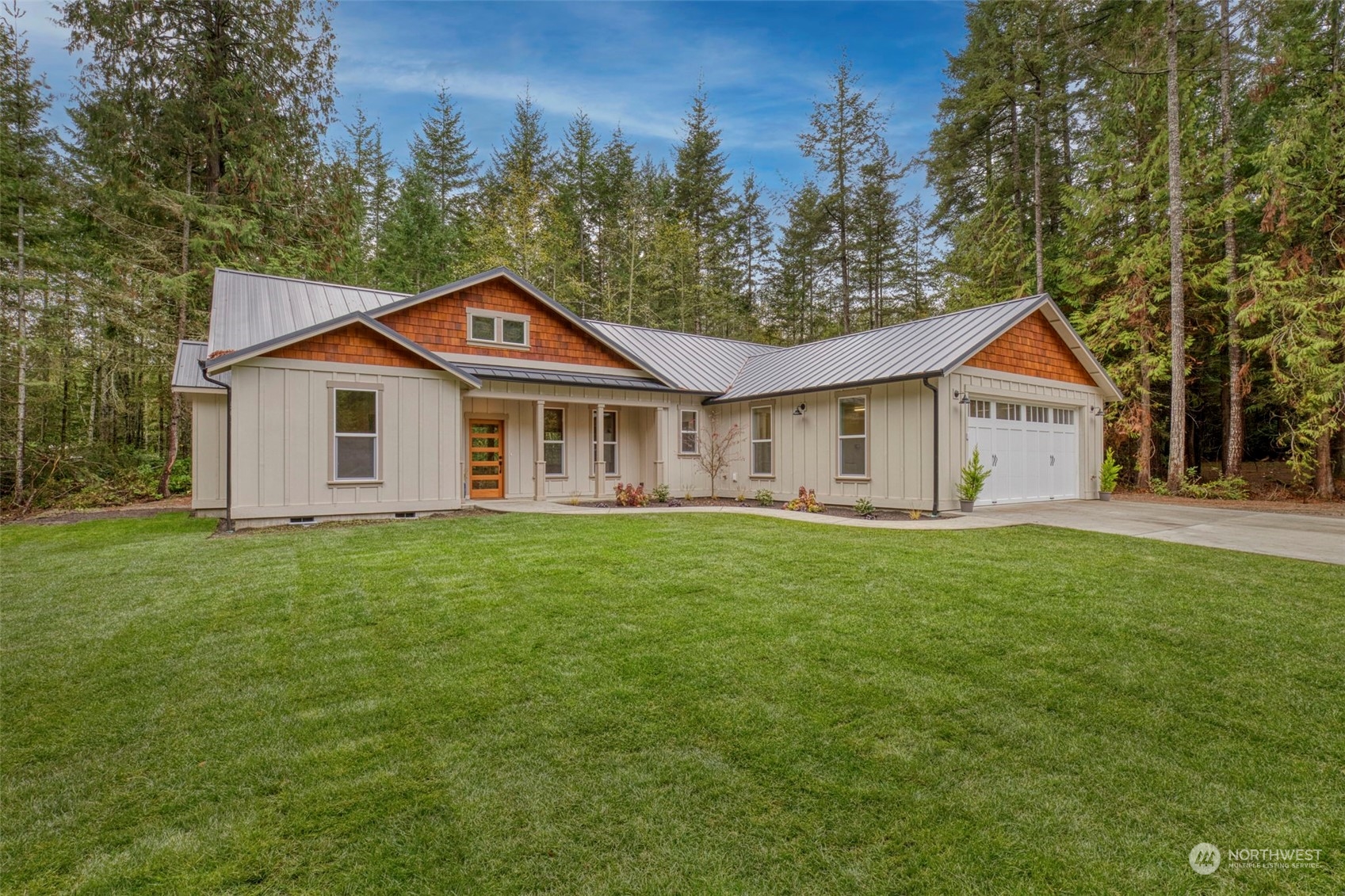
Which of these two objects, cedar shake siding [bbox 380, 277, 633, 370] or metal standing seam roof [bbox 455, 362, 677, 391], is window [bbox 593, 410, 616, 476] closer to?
metal standing seam roof [bbox 455, 362, 677, 391]

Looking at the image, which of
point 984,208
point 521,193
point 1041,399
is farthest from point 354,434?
point 984,208

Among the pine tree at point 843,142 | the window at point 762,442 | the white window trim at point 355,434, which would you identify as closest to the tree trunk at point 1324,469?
the window at point 762,442

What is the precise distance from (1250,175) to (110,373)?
29261mm

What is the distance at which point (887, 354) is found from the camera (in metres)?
12.4

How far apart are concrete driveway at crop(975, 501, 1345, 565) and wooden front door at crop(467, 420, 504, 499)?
30.4 ft

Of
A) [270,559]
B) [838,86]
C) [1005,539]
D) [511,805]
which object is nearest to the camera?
[511,805]

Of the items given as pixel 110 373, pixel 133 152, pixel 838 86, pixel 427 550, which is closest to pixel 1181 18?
pixel 838 86

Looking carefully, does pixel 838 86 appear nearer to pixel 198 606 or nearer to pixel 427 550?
pixel 427 550

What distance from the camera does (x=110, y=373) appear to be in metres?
16.2

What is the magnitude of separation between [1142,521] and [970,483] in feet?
7.98

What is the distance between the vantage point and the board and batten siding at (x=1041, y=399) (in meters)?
10.9

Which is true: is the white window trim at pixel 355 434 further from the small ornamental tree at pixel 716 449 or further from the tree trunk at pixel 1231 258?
the tree trunk at pixel 1231 258

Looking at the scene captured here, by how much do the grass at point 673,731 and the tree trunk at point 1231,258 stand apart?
12066mm

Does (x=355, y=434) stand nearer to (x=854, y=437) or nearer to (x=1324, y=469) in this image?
(x=854, y=437)
